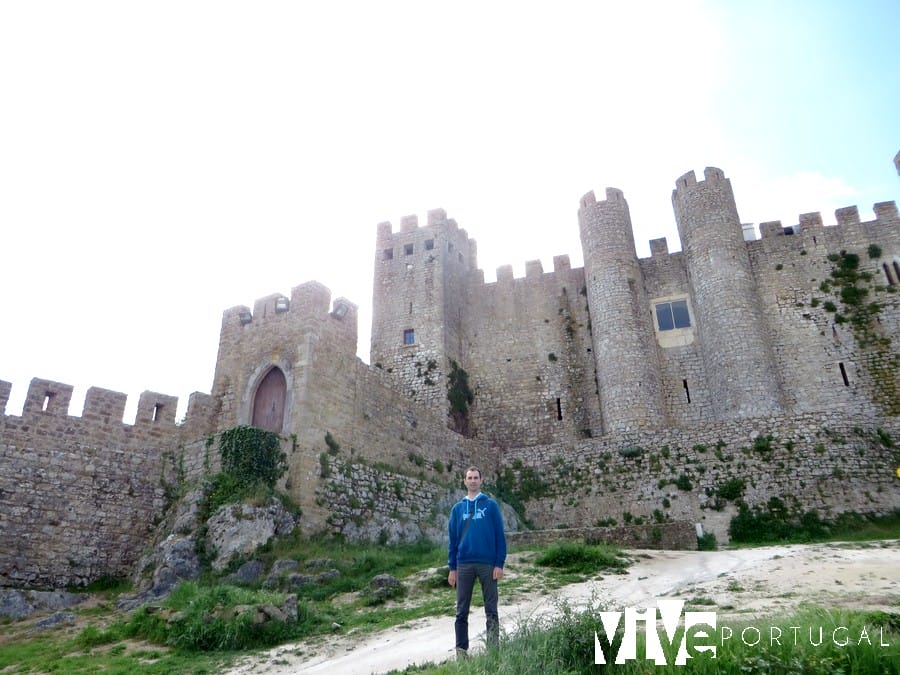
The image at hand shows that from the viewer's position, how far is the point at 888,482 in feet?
57.2

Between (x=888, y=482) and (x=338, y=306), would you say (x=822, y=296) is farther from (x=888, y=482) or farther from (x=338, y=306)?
(x=338, y=306)

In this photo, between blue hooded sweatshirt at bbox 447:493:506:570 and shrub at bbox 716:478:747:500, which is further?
shrub at bbox 716:478:747:500

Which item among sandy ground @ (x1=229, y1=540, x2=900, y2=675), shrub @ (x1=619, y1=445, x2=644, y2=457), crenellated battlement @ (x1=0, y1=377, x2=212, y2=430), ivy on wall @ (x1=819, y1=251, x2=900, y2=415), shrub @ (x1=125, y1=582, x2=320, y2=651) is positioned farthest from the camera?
ivy on wall @ (x1=819, y1=251, x2=900, y2=415)

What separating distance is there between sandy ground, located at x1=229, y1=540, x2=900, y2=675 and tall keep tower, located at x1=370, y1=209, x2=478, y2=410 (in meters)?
14.3

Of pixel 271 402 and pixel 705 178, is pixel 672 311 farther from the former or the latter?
pixel 271 402

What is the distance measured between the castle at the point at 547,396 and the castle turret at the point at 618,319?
0.27 ft

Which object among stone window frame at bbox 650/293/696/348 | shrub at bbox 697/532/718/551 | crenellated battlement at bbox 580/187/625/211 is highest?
crenellated battlement at bbox 580/187/625/211

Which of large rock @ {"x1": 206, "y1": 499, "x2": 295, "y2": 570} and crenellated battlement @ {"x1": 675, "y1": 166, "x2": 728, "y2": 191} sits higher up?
crenellated battlement @ {"x1": 675, "y1": 166, "x2": 728, "y2": 191}

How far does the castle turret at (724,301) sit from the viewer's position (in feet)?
73.0

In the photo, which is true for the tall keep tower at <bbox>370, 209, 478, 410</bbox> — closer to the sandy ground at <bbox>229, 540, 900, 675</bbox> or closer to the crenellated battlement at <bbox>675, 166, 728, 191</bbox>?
the crenellated battlement at <bbox>675, 166, 728, 191</bbox>

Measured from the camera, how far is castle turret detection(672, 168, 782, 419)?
876 inches

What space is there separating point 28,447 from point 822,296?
85.8ft

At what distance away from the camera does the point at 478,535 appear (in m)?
6.71

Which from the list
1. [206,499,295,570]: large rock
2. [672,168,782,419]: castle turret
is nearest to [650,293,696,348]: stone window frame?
[672,168,782,419]: castle turret
